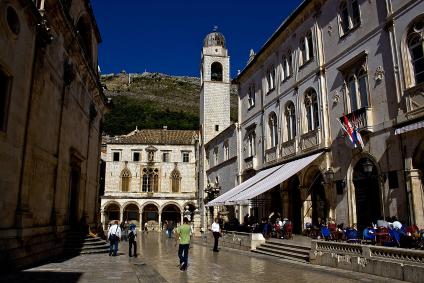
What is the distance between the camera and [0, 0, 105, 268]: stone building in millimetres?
10414

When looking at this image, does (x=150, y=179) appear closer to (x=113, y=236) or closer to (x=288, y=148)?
(x=288, y=148)

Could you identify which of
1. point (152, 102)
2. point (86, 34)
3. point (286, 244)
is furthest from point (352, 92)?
point (152, 102)

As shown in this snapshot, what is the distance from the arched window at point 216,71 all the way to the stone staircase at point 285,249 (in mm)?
32008

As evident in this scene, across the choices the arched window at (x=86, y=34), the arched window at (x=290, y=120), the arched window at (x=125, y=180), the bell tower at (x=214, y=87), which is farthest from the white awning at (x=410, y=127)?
the arched window at (x=125, y=180)

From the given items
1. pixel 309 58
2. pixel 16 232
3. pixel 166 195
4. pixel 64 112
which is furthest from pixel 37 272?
pixel 166 195

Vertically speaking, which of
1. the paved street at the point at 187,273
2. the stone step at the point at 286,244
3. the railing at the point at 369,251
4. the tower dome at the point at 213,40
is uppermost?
the tower dome at the point at 213,40

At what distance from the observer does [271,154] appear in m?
23.4

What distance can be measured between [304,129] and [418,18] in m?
8.09

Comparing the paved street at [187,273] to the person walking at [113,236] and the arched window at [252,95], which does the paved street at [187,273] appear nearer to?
the person walking at [113,236]

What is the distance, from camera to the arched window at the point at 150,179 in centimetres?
5434

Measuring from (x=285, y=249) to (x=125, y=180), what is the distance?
41.3 metres

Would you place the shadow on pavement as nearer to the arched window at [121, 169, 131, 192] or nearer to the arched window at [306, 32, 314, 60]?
the arched window at [306, 32, 314, 60]

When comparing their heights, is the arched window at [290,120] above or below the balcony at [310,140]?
above

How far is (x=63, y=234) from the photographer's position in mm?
15953
